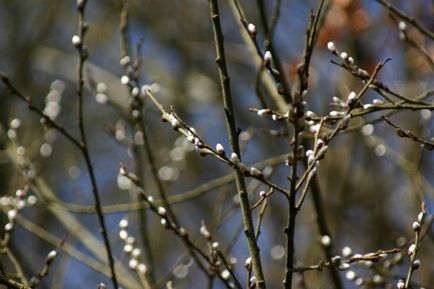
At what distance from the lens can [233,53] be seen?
7.60m

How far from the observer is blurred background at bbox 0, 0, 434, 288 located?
5121mm

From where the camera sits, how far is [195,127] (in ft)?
19.4

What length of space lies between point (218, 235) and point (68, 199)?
1.44 meters

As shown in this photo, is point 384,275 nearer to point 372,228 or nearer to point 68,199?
point 372,228

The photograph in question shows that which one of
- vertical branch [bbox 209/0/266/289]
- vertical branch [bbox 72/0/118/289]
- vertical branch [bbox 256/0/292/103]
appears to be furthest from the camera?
vertical branch [bbox 256/0/292/103]

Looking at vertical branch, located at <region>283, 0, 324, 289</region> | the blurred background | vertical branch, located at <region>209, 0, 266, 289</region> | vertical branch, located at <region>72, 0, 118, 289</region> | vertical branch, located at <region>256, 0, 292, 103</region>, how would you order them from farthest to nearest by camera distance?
the blurred background, vertical branch, located at <region>256, 0, 292, 103</region>, vertical branch, located at <region>72, 0, 118, 289</region>, vertical branch, located at <region>209, 0, 266, 289</region>, vertical branch, located at <region>283, 0, 324, 289</region>

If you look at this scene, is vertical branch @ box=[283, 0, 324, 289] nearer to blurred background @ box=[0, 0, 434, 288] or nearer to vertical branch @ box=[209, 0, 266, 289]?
vertical branch @ box=[209, 0, 266, 289]

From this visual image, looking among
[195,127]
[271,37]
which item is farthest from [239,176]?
[195,127]

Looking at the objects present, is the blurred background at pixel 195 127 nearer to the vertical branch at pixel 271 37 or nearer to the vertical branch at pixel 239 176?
the vertical branch at pixel 271 37

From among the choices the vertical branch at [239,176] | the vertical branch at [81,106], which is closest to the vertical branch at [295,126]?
the vertical branch at [239,176]

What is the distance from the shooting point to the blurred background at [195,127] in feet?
16.8

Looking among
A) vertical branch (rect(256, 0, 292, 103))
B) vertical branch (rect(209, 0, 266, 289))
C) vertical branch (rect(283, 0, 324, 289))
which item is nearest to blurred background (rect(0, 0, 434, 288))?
vertical branch (rect(256, 0, 292, 103))

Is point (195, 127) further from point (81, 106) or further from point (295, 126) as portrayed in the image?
point (295, 126)

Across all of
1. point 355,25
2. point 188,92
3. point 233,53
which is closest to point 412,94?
point 355,25
